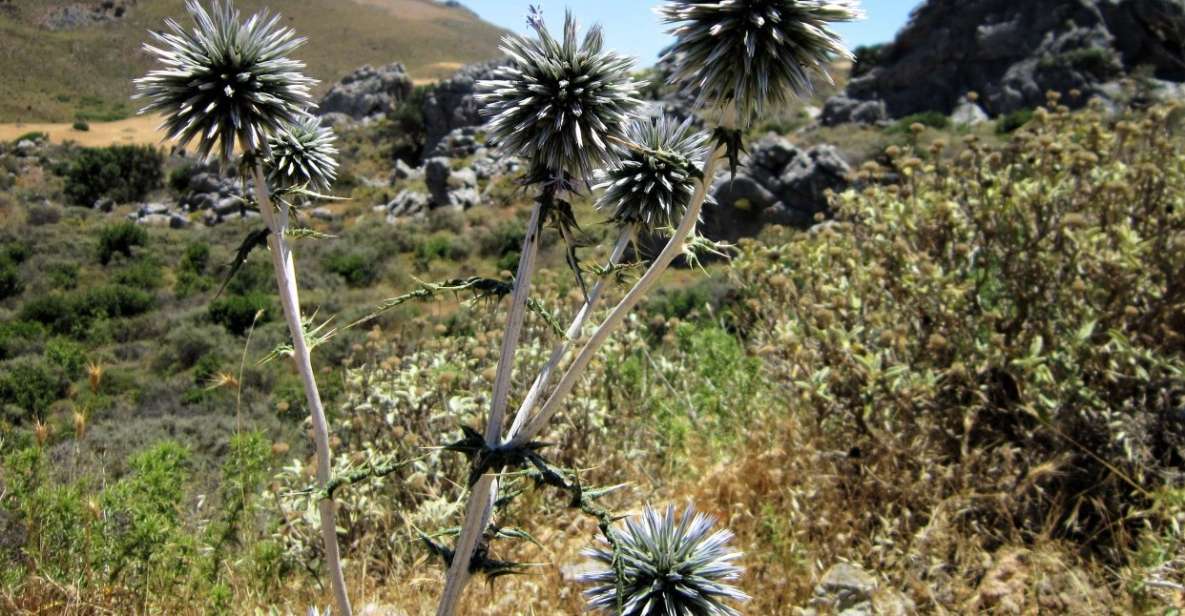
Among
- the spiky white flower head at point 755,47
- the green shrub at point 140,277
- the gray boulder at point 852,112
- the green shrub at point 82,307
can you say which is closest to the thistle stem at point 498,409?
the spiky white flower head at point 755,47

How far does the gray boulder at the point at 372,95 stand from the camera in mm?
50375

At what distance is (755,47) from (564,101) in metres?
0.48

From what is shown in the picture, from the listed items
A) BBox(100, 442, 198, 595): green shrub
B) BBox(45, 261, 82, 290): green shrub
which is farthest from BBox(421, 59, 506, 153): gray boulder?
BBox(100, 442, 198, 595): green shrub

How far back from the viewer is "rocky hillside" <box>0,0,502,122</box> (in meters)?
45.1

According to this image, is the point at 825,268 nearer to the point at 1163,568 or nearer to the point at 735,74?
the point at 1163,568

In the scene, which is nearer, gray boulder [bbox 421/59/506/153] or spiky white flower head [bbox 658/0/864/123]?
spiky white flower head [bbox 658/0/864/123]

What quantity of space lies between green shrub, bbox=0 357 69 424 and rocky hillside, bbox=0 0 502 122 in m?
19.3

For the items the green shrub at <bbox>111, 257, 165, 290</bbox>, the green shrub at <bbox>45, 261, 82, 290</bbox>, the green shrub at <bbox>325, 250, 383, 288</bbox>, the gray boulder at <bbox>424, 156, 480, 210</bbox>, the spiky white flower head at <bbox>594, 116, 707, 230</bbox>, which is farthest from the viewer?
the gray boulder at <bbox>424, 156, 480, 210</bbox>

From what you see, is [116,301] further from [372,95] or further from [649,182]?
[372,95]

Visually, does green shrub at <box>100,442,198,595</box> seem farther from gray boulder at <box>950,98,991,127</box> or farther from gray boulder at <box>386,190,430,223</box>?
gray boulder at <box>950,98,991,127</box>

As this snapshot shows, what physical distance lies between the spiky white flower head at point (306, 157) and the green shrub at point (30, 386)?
9535 mm

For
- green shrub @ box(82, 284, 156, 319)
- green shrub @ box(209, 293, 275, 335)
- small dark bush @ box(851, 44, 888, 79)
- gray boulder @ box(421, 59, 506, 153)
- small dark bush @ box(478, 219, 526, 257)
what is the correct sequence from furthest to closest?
small dark bush @ box(851, 44, 888, 79), gray boulder @ box(421, 59, 506, 153), small dark bush @ box(478, 219, 526, 257), green shrub @ box(82, 284, 156, 319), green shrub @ box(209, 293, 275, 335)

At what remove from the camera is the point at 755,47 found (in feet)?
5.34

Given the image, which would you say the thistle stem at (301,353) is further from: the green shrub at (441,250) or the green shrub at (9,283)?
the green shrub at (441,250)
